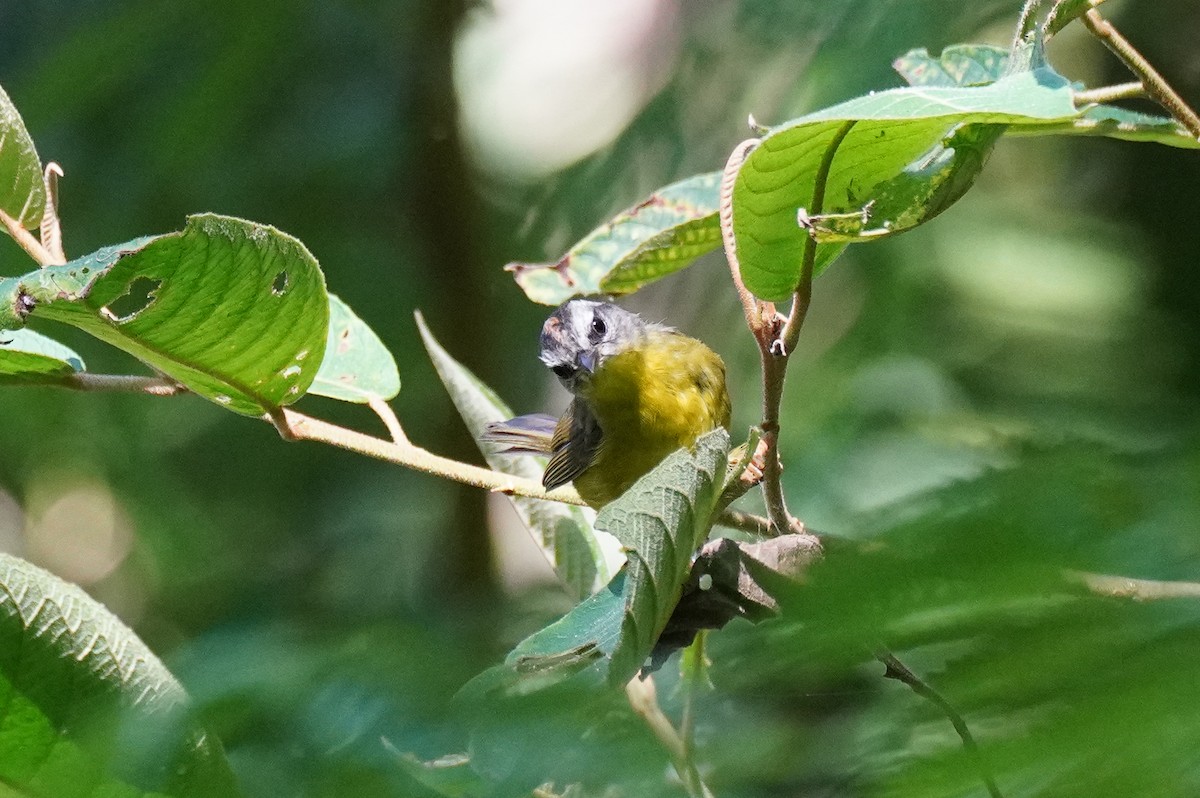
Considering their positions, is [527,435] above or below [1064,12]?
below

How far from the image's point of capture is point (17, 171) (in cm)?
85

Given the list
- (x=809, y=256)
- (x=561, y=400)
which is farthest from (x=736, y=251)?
(x=561, y=400)

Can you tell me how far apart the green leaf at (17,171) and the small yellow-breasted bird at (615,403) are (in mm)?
516

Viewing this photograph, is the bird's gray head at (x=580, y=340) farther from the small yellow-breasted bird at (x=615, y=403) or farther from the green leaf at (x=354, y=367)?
the green leaf at (x=354, y=367)

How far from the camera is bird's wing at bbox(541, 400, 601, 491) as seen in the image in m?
1.31

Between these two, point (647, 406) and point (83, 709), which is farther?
point (647, 406)

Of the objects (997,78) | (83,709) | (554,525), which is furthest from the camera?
(554,525)

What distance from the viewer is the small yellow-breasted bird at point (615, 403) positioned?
4.55ft

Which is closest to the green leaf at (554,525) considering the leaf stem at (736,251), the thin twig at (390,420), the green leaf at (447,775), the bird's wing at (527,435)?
the bird's wing at (527,435)

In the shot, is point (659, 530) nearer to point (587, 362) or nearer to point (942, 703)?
point (942, 703)

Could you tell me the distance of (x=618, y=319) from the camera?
5.44 feet

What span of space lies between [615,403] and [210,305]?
2.59 ft

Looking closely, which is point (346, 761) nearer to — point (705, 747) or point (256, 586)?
point (705, 747)

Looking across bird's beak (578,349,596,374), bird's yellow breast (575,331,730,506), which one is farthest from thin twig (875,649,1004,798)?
bird's beak (578,349,596,374)
